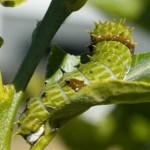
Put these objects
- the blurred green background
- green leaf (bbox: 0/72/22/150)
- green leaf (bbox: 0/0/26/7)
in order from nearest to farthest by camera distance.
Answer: green leaf (bbox: 0/72/22/150) < green leaf (bbox: 0/0/26/7) < the blurred green background

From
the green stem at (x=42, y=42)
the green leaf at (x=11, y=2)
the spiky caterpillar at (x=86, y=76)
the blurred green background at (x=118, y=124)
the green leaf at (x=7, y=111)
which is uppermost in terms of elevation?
the green stem at (x=42, y=42)

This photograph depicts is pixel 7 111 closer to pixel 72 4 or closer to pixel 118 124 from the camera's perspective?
pixel 72 4

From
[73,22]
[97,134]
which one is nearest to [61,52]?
[97,134]

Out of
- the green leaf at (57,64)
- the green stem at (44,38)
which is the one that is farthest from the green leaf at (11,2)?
the green stem at (44,38)

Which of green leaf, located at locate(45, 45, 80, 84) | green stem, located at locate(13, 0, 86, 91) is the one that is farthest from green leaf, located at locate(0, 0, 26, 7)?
green stem, located at locate(13, 0, 86, 91)

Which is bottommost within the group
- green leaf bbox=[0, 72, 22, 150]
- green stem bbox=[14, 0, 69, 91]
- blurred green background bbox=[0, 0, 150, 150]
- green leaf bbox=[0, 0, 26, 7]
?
blurred green background bbox=[0, 0, 150, 150]

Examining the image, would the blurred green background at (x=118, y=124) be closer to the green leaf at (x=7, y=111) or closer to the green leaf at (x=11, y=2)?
the green leaf at (x=11, y=2)

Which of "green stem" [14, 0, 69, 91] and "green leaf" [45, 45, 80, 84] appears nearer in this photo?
"green stem" [14, 0, 69, 91]

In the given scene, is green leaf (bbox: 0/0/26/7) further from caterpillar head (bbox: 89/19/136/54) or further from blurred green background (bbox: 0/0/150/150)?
blurred green background (bbox: 0/0/150/150)
